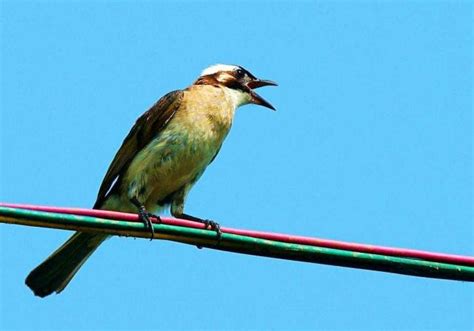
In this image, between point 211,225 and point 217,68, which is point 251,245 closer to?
point 211,225

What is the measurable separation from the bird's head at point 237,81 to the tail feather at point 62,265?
2.00 meters

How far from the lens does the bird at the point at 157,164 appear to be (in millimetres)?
7930

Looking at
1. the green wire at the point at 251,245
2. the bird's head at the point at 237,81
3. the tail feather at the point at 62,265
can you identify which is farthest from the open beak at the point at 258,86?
the green wire at the point at 251,245

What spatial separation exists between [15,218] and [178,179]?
3.59 metres

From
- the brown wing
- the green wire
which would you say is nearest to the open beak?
the brown wing

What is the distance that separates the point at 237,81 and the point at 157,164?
166 centimetres

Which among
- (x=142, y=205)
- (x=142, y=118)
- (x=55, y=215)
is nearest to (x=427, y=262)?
(x=55, y=215)

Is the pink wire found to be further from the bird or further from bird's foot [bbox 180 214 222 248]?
the bird

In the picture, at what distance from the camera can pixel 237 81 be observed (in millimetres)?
9289

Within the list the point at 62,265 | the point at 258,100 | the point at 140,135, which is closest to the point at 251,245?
the point at 62,265

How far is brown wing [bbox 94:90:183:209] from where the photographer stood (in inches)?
324

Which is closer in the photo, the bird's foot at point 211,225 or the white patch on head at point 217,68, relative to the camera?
the bird's foot at point 211,225

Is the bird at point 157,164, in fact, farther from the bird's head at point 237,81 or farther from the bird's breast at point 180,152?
the bird's head at point 237,81

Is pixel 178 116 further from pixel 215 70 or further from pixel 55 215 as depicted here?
pixel 55 215
